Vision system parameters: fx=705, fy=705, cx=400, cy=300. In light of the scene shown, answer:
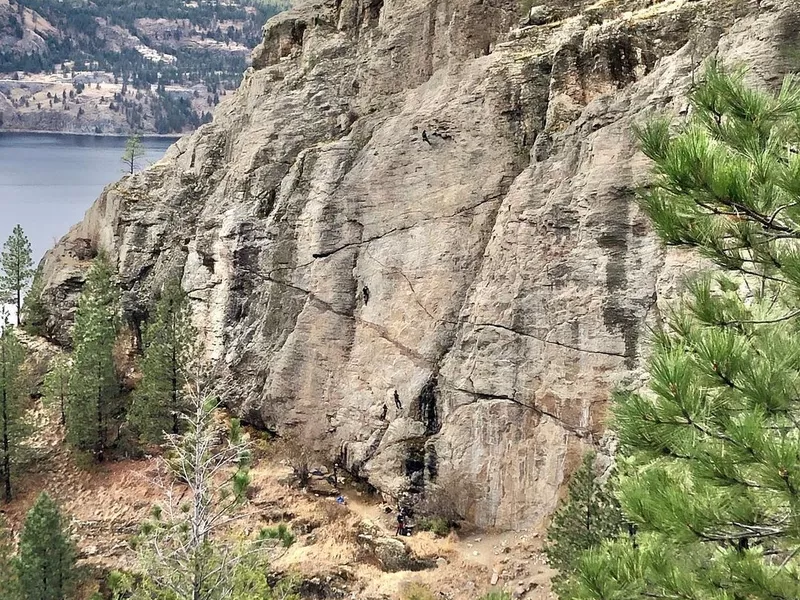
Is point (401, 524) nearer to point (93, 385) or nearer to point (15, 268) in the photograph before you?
point (93, 385)

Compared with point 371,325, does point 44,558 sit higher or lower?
lower

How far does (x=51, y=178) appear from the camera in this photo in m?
109

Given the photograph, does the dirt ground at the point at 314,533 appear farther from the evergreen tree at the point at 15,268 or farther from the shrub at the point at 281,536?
the evergreen tree at the point at 15,268

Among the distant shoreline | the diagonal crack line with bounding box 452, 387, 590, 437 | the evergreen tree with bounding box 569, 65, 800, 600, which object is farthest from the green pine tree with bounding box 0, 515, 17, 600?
the distant shoreline

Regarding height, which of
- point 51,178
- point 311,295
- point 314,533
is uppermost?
point 51,178

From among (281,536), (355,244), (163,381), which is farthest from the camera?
(163,381)

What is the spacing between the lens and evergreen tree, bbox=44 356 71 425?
2833 cm

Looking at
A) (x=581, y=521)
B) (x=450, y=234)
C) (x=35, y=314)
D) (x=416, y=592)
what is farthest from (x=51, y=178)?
(x=581, y=521)

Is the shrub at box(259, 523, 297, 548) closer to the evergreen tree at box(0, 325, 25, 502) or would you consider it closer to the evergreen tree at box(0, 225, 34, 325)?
the evergreen tree at box(0, 325, 25, 502)

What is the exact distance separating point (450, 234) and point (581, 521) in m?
10.6

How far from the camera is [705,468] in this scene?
231 inches

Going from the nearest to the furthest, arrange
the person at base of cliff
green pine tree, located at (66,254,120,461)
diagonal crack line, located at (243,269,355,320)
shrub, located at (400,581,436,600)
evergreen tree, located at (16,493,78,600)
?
1. shrub, located at (400,581,436,600)
2. evergreen tree, located at (16,493,78,600)
3. the person at base of cliff
4. diagonal crack line, located at (243,269,355,320)
5. green pine tree, located at (66,254,120,461)

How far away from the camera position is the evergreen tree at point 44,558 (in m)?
19.5

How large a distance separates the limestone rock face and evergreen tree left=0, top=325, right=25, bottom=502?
6645 mm
